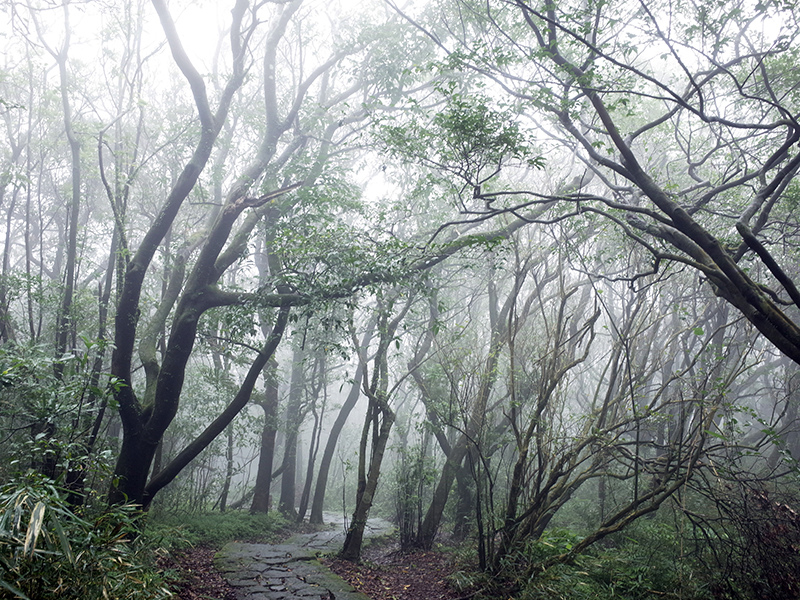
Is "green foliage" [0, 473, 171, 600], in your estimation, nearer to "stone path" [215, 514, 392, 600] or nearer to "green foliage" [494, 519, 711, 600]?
"stone path" [215, 514, 392, 600]

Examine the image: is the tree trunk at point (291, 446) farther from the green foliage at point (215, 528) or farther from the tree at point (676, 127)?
the tree at point (676, 127)

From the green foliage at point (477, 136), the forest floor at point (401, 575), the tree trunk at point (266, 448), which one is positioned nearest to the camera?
the green foliage at point (477, 136)

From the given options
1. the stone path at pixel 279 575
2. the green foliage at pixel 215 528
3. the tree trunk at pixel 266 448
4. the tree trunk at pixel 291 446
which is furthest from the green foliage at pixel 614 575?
the tree trunk at pixel 291 446

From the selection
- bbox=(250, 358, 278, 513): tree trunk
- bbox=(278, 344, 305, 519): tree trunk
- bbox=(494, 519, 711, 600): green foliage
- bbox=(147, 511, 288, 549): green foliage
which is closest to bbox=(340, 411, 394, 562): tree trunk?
bbox=(147, 511, 288, 549): green foliage

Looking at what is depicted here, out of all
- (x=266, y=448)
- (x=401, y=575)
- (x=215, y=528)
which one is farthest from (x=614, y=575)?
(x=266, y=448)

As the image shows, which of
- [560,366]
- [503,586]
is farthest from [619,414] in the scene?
[503,586]

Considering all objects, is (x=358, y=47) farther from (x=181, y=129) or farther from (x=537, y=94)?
(x=537, y=94)

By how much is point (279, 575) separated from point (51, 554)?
3.68 metres

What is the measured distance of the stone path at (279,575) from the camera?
16.1 ft

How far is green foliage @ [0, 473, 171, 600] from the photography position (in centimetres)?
214

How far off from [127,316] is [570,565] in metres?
5.62

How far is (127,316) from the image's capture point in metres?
5.95

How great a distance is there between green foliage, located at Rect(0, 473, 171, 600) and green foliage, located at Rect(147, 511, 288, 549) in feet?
8.47

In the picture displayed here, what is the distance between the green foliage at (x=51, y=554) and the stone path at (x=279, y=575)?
207cm
